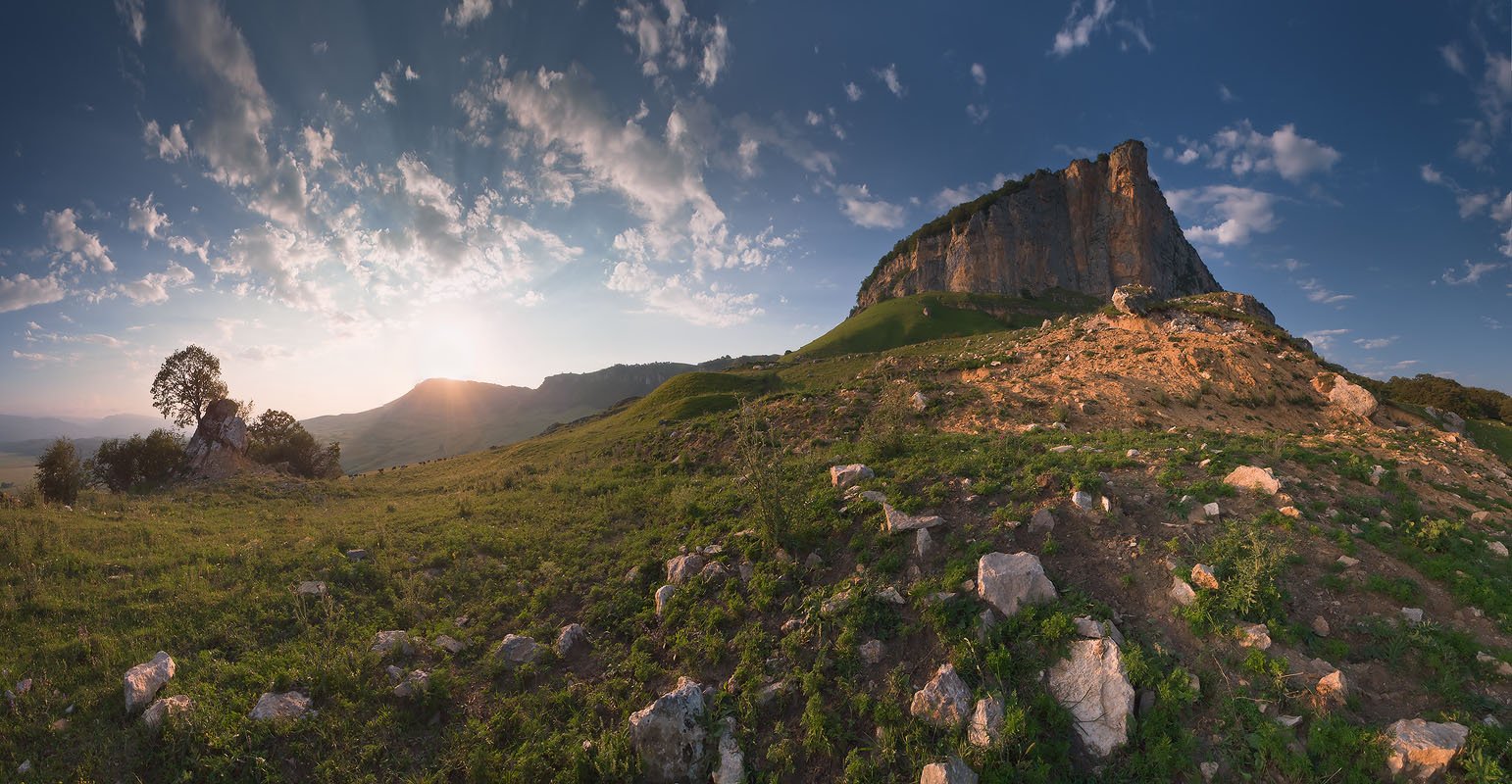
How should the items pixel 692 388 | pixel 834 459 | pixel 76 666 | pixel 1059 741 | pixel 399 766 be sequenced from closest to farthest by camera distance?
pixel 1059 741 < pixel 399 766 < pixel 76 666 < pixel 834 459 < pixel 692 388

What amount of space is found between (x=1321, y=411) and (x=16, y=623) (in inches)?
1402

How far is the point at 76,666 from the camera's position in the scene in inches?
311

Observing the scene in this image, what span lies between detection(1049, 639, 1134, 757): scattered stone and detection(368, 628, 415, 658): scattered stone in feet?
32.9

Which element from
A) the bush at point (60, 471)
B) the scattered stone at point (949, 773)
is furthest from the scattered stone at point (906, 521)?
the bush at point (60, 471)

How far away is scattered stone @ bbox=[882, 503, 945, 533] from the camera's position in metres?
9.31

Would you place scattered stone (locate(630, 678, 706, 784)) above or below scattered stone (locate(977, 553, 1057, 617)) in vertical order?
below

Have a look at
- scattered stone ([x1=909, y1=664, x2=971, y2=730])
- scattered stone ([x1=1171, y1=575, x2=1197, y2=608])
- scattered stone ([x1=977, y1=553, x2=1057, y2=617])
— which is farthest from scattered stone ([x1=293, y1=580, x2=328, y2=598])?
scattered stone ([x1=1171, y1=575, x2=1197, y2=608])

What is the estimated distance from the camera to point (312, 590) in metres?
10.6

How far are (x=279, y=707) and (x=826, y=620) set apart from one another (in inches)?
310

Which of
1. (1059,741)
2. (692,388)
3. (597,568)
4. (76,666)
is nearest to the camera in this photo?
(1059,741)

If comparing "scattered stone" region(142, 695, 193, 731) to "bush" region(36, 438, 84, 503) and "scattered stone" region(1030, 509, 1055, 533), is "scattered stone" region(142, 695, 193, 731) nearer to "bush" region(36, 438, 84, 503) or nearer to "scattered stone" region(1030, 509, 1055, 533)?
"scattered stone" region(1030, 509, 1055, 533)

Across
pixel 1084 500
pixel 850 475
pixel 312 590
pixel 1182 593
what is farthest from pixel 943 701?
pixel 312 590

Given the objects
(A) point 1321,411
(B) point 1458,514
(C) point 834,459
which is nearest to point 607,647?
(C) point 834,459

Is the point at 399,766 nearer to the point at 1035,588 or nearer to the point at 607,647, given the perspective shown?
the point at 607,647
